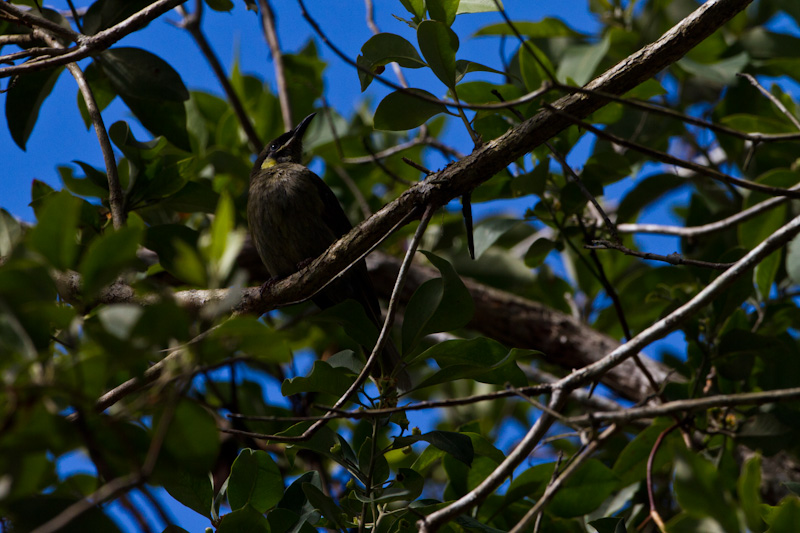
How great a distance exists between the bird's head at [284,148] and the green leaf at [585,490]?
300 cm

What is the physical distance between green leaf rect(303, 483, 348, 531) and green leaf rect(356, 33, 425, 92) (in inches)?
52.7

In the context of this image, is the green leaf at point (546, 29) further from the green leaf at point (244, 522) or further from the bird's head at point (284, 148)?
the green leaf at point (244, 522)

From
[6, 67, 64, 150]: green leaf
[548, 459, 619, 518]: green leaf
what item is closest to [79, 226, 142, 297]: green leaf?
[548, 459, 619, 518]: green leaf

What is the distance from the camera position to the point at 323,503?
2.35 m

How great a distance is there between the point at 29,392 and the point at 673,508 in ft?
12.7

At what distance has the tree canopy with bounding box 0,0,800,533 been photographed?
4.49 feet

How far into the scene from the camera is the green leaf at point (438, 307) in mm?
2451

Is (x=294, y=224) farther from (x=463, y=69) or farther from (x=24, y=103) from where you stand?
(x=463, y=69)

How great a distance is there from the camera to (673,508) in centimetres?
424

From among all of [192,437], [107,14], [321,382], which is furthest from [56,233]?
[107,14]

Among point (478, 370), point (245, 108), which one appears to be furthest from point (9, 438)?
point (245, 108)

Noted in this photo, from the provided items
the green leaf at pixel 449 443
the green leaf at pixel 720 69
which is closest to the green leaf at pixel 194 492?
the green leaf at pixel 449 443

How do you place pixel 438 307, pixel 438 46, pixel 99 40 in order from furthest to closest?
1. pixel 99 40
2. pixel 438 46
3. pixel 438 307

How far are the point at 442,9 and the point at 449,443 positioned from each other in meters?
1.53
